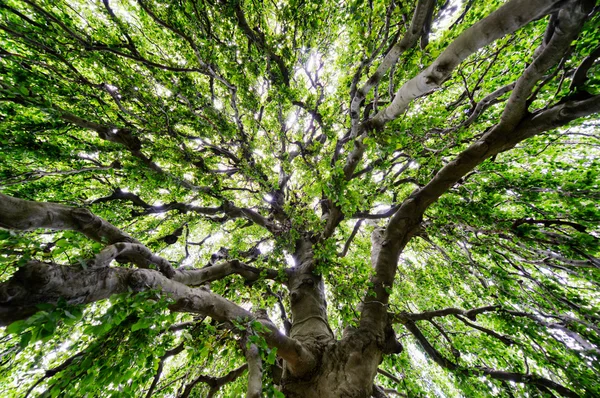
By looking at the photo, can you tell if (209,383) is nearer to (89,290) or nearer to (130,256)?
(130,256)

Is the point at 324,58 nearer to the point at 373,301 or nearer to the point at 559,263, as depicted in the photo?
the point at 373,301

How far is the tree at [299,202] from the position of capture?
1881 millimetres

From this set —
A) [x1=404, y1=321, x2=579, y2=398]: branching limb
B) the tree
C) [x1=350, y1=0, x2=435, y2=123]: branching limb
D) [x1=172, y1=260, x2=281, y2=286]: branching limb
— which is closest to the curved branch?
the tree

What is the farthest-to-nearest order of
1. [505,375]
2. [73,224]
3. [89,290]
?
[505,375] → [73,224] → [89,290]

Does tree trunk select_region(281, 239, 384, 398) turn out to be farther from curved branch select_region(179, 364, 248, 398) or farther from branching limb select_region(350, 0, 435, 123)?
branching limb select_region(350, 0, 435, 123)

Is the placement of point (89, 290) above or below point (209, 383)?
above

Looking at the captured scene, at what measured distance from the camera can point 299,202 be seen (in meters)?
5.61

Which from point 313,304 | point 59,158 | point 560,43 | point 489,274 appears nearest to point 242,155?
point 59,158

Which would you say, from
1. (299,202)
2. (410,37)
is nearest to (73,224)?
(410,37)

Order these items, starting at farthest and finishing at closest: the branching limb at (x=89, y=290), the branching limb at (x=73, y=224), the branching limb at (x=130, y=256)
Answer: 1. the branching limb at (x=130, y=256)
2. the branching limb at (x=73, y=224)
3. the branching limb at (x=89, y=290)

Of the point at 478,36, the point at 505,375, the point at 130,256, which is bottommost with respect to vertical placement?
the point at 505,375

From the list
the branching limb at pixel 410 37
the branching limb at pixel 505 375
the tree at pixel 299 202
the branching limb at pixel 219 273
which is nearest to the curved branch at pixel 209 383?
the tree at pixel 299 202

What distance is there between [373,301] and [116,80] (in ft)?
23.2

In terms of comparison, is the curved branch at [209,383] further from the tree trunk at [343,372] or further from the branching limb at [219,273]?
the branching limb at [219,273]
